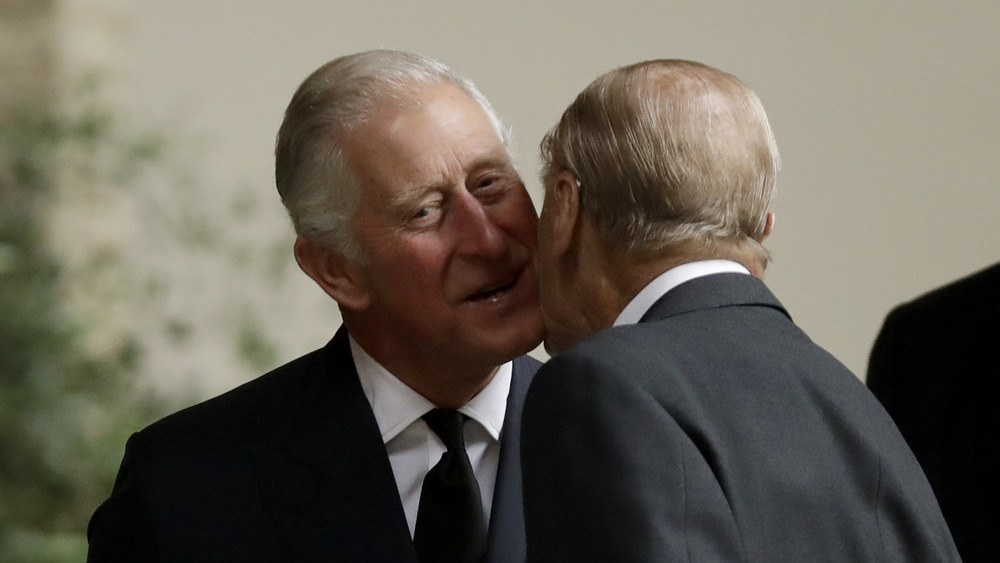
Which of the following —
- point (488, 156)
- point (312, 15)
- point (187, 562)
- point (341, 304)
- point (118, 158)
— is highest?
point (312, 15)

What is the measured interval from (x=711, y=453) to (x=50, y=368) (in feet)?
10.9

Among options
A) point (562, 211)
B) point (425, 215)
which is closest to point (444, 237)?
point (425, 215)

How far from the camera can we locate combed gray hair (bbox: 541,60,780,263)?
1486 millimetres

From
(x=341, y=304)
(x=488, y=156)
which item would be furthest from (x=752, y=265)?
(x=341, y=304)

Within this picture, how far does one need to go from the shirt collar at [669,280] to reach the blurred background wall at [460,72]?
274cm

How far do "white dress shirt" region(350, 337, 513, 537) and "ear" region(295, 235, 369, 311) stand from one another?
0.09 m

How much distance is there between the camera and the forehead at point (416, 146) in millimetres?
1948

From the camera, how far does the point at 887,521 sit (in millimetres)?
1419

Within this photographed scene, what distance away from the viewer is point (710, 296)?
1455 mm

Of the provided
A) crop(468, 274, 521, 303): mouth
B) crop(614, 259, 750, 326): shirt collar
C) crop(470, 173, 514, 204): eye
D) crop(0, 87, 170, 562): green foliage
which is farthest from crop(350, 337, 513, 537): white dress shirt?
Answer: crop(0, 87, 170, 562): green foliage

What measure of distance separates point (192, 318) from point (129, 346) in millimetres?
242

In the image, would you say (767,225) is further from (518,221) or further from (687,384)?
(518,221)

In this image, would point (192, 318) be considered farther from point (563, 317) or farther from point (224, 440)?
point (563, 317)

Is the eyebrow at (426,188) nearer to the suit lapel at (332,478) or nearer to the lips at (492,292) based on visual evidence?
the lips at (492,292)
